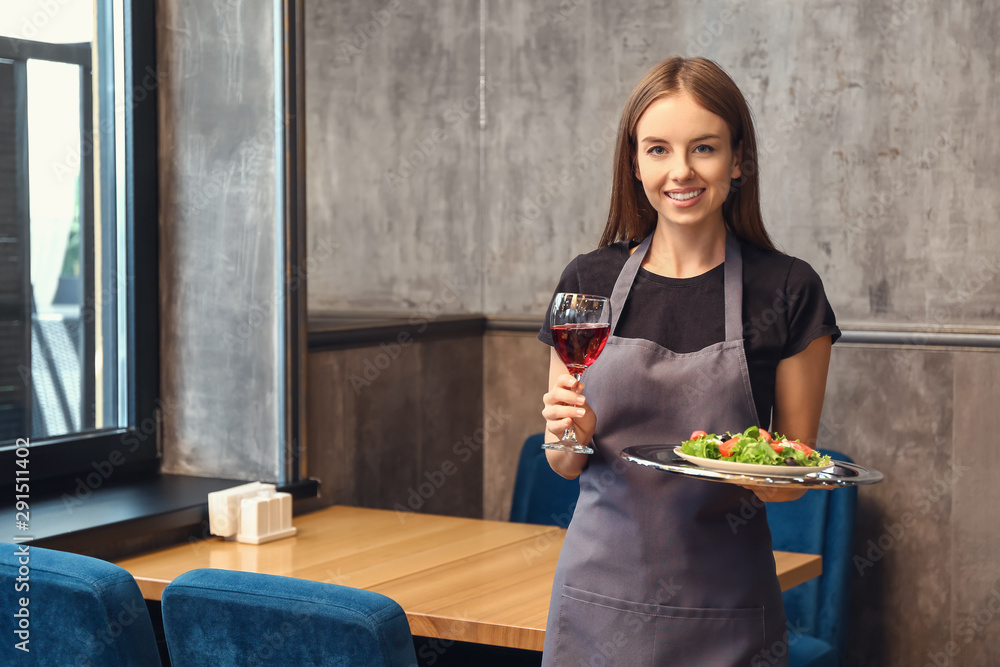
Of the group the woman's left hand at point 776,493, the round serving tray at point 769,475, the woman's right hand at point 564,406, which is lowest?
the woman's left hand at point 776,493

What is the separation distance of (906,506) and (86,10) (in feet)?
8.18

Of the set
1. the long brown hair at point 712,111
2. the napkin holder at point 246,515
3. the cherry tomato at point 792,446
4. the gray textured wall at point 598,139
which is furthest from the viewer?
the gray textured wall at point 598,139

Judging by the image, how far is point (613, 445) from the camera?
1517mm

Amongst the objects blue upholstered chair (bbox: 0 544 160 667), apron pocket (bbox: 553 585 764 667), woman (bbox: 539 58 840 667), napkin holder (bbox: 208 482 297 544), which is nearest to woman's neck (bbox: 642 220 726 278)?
woman (bbox: 539 58 840 667)

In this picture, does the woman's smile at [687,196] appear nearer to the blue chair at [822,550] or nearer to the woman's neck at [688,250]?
the woman's neck at [688,250]

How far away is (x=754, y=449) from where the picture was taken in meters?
1.34

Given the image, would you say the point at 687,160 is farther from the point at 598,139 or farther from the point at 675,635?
the point at 598,139

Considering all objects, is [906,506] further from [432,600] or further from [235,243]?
[235,243]

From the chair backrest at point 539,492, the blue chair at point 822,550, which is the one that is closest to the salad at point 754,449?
the blue chair at point 822,550

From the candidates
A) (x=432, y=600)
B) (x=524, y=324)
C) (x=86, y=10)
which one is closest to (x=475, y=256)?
(x=524, y=324)

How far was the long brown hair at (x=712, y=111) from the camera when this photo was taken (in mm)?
1471

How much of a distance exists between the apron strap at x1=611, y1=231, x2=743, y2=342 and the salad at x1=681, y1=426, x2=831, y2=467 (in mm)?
149

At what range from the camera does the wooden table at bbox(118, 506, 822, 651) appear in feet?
5.96

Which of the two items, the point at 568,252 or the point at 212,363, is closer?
the point at 212,363
